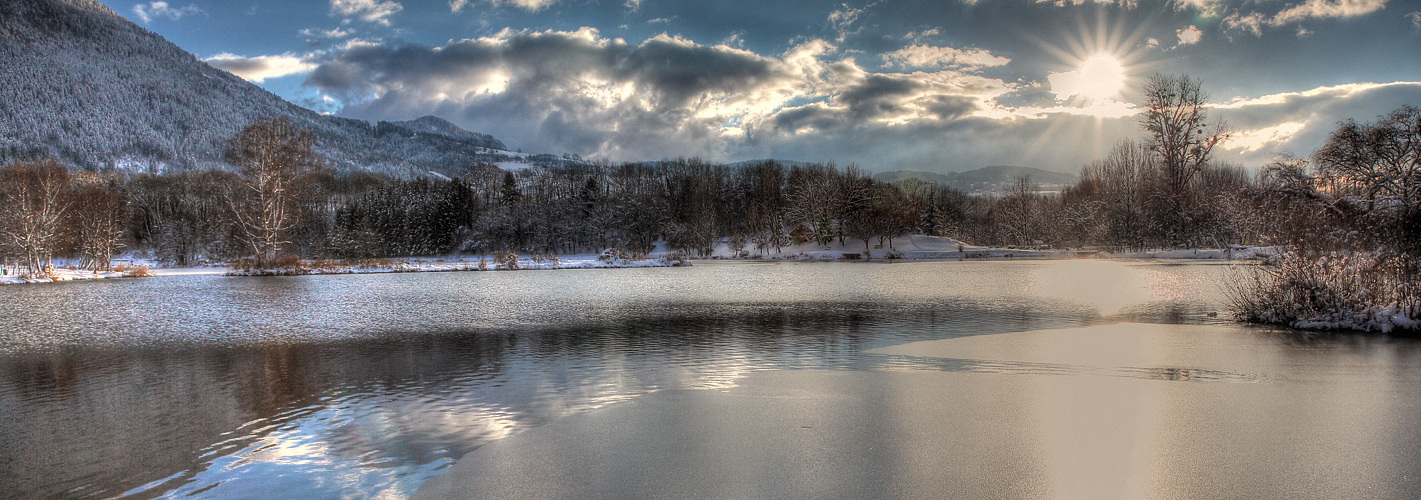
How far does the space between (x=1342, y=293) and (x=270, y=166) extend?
2046 inches

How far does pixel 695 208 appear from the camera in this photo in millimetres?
96750

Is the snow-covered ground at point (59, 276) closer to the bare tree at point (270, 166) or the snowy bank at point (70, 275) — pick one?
the snowy bank at point (70, 275)

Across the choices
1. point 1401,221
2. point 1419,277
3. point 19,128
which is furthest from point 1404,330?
point 19,128

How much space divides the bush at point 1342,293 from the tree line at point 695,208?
390mm

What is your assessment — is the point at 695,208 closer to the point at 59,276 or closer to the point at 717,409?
the point at 59,276

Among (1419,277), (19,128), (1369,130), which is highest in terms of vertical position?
(19,128)

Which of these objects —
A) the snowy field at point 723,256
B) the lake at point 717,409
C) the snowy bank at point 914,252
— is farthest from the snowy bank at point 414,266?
the lake at point 717,409

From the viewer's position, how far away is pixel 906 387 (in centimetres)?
823

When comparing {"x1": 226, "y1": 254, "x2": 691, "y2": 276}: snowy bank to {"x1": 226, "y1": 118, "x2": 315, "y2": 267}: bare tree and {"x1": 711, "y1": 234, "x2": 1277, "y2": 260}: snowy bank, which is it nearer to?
{"x1": 226, "y1": 118, "x2": 315, "y2": 267}: bare tree

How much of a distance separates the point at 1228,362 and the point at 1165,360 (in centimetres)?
83

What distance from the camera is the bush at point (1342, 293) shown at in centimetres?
1242

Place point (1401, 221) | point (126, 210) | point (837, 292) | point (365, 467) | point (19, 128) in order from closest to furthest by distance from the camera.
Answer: point (365, 467)
point (1401, 221)
point (837, 292)
point (126, 210)
point (19, 128)

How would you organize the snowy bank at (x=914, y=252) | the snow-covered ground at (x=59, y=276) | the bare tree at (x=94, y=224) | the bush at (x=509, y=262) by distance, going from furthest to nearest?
the snowy bank at (x=914, y=252), the bush at (x=509, y=262), the bare tree at (x=94, y=224), the snow-covered ground at (x=59, y=276)

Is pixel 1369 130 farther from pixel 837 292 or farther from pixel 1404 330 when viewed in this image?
pixel 837 292
